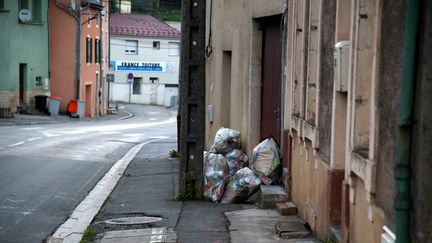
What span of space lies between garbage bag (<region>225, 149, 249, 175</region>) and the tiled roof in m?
57.2

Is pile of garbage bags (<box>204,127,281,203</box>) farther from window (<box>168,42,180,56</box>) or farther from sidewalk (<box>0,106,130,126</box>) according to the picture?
window (<box>168,42,180,56</box>)

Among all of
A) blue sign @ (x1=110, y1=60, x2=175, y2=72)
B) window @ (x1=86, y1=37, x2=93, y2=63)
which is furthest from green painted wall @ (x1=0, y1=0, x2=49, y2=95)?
blue sign @ (x1=110, y1=60, x2=175, y2=72)

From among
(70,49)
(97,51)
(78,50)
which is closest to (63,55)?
(70,49)

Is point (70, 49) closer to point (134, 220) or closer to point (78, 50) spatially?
point (78, 50)

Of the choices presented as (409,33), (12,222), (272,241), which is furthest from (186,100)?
(409,33)

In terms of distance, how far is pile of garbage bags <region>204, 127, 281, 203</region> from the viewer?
37.6ft

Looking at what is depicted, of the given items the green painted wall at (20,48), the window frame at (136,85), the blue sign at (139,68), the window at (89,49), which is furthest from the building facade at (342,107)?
the window frame at (136,85)

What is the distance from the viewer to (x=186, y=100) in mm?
11898

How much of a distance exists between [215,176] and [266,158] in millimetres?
797

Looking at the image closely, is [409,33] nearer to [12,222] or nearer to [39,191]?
[12,222]

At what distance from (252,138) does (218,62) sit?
431 cm

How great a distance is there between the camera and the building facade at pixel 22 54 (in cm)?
3991

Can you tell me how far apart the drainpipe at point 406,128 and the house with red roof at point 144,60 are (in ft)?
213

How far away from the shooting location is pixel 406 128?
4617mm
